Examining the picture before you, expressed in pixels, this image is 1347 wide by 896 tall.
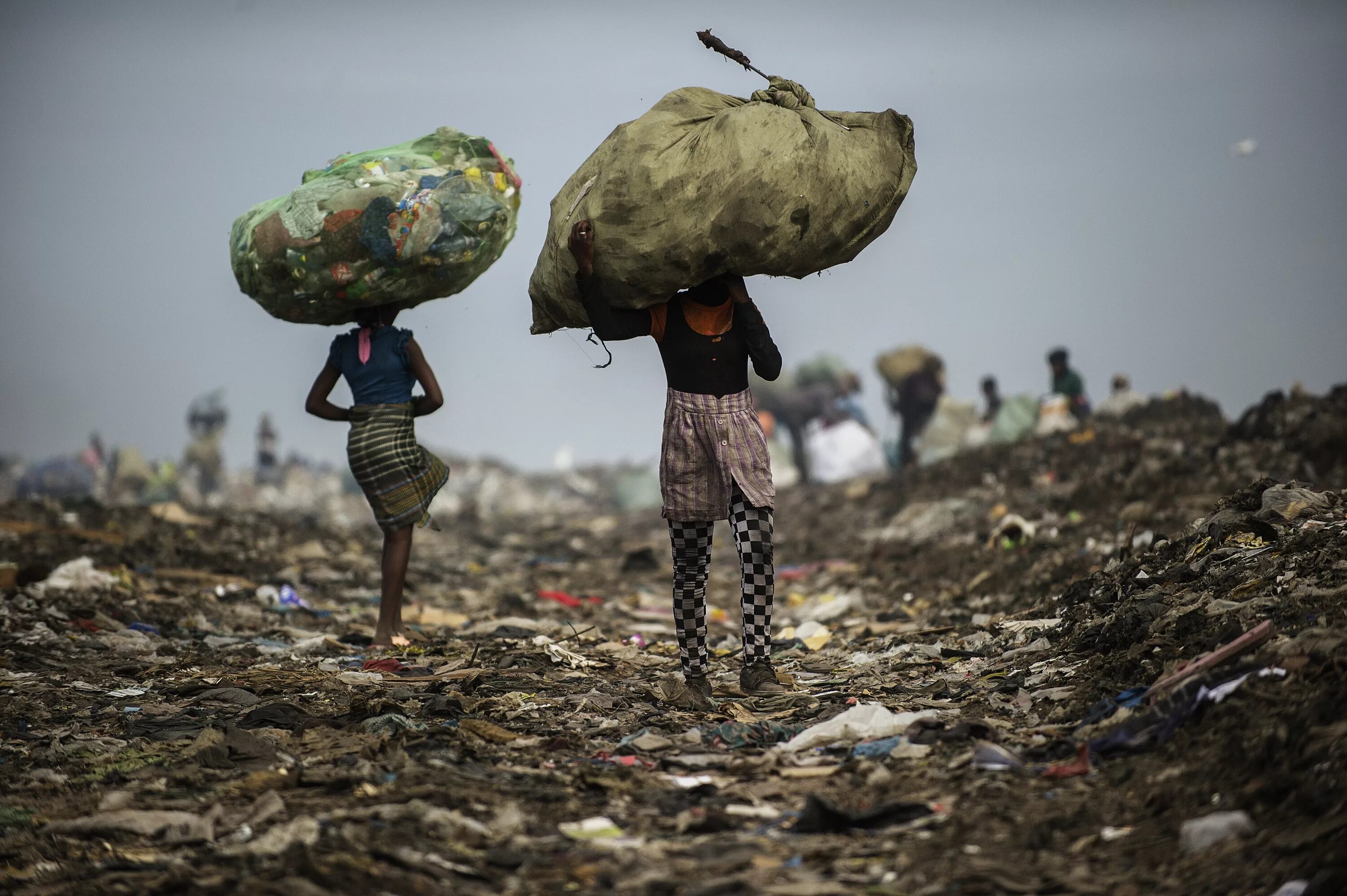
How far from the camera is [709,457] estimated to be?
4688mm

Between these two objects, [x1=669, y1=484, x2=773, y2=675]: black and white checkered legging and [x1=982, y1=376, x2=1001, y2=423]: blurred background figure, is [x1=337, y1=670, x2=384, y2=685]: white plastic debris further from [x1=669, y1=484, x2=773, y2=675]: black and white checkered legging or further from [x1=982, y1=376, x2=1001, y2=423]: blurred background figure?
[x1=982, y1=376, x2=1001, y2=423]: blurred background figure

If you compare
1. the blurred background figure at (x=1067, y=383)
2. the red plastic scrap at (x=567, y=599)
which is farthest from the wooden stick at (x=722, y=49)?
the blurred background figure at (x=1067, y=383)

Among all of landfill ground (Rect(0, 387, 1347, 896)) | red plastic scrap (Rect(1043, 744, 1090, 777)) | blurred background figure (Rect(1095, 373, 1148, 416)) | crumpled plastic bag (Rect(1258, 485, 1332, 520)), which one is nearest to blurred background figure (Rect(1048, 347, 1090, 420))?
blurred background figure (Rect(1095, 373, 1148, 416))

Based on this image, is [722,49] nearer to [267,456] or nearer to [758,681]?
[758,681]

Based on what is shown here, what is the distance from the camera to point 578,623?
7.93 meters

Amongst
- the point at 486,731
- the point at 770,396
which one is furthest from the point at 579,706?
the point at 770,396

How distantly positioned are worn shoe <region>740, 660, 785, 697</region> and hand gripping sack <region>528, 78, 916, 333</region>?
1.53m

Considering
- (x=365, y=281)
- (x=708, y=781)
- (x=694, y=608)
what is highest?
(x=365, y=281)

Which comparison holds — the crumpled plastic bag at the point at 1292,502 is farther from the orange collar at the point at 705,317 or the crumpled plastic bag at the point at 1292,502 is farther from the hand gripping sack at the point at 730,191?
the orange collar at the point at 705,317

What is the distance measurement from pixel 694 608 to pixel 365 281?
2242mm

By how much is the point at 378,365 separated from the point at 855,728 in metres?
3.18

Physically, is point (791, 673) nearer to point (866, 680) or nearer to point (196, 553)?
point (866, 680)

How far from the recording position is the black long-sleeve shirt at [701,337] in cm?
466

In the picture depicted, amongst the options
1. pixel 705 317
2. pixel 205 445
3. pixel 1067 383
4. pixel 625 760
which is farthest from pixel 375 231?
pixel 205 445
